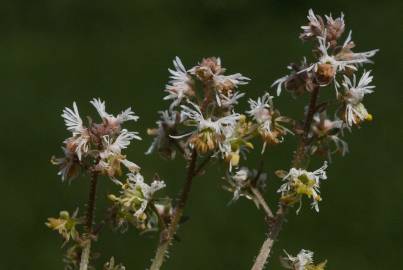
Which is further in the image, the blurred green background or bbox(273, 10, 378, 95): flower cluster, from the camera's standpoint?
the blurred green background

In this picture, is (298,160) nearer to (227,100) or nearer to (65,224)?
(227,100)

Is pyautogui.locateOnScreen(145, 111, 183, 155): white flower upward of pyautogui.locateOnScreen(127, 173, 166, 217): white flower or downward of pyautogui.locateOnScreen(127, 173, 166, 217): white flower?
upward

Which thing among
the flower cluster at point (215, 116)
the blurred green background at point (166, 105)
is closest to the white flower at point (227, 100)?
the flower cluster at point (215, 116)

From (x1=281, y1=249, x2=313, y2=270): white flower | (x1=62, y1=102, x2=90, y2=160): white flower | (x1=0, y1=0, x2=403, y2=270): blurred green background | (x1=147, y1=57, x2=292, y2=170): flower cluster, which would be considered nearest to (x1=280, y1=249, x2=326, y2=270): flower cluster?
(x1=281, y1=249, x2=313, y2=270): white flower

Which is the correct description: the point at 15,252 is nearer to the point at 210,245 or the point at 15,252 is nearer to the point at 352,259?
the point at 210,245

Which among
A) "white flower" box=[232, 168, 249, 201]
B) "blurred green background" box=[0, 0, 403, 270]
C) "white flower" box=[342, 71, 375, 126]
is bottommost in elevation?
"white flower" box=[232, 168, 249, 201]

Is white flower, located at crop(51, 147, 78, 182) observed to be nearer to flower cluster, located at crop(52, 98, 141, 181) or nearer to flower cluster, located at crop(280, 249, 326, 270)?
flower cluster, located at crop(52, 98, 141, 181)

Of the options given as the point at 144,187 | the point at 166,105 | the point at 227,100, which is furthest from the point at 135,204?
the point at 166,105
